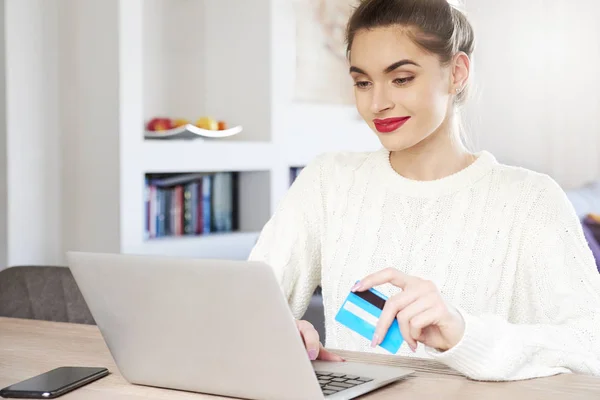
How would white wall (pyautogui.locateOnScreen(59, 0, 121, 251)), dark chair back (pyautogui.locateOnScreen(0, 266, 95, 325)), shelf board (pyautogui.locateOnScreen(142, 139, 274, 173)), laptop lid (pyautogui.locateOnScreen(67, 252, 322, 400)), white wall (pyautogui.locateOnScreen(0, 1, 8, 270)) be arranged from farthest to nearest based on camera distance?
1. shelf board (pyautogui.locateOnScreen(142, 139, 274, 173))
2. white wall (pyautogui.locateOnScreen(59, 0, 121, 251))
3. white wall (pyautogui.locateOnScreen(0, 1, 8, 270))
4. dark chair back (pyautogui.locateOnScreen(0, 266, 95, 325))
5. laptop lid (pyautogui.locateOnScreen(67, 252, 322, 400))

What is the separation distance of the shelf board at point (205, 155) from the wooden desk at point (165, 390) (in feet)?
7.18

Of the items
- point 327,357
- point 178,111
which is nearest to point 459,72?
point 327,357

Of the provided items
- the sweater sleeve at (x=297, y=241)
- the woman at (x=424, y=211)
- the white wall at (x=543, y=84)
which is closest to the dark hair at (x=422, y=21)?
the woman at (x=424, y=211)

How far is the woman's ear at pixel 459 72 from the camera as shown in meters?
1.84

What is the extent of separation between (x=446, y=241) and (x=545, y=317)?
0.86ft

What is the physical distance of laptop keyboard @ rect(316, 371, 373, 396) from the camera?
3.81ft

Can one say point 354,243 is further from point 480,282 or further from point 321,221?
point 480,282

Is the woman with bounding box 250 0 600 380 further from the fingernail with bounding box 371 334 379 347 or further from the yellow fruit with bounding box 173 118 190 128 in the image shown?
the yellow fruit with bounding box 173 118 190 128

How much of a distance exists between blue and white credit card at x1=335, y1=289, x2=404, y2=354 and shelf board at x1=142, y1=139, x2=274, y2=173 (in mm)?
2641

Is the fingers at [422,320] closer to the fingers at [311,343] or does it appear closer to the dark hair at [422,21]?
the fingers at [311,343]

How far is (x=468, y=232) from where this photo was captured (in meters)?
1.78

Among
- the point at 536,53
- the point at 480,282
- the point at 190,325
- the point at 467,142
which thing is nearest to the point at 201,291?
the point at 190,325

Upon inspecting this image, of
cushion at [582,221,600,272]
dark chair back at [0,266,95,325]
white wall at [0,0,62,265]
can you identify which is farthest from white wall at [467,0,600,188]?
dark chair back at [0,266,95,325]

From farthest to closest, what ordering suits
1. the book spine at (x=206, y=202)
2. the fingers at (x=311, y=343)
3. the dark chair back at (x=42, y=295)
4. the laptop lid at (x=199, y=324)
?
the book spine at (x=206, y=202) < the dark chair back at (x=42, y=295) < the fingers at (x=311, y=343) < the laptop lid at (x=199, y=324)
